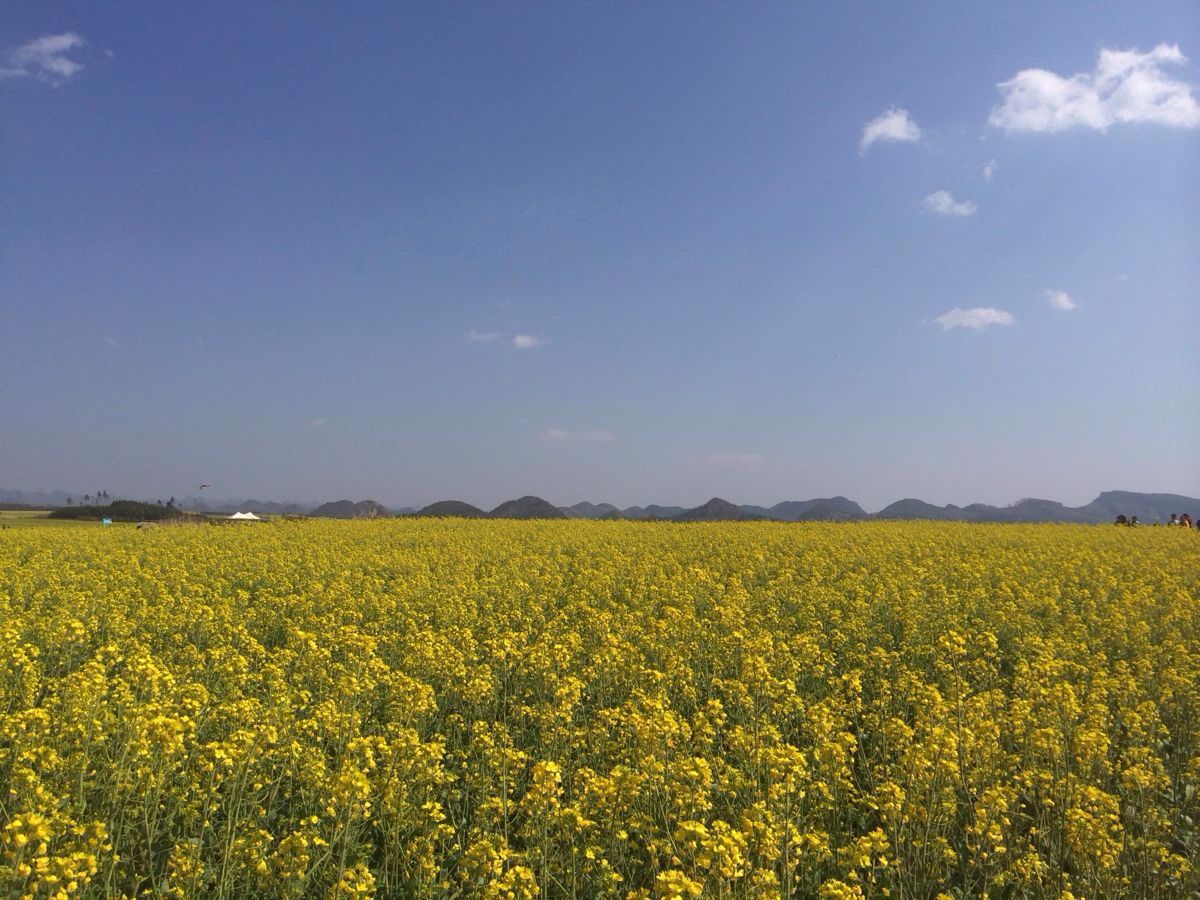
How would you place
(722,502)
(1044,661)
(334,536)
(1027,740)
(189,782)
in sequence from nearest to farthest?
(189,782) < (1027,740) < (1044,661) < (334,536) < (722,502)

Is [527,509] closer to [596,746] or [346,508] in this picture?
[346,508]

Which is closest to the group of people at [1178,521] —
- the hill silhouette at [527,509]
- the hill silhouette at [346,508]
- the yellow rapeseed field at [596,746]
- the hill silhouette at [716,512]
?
the hill silhouette at [716,512]

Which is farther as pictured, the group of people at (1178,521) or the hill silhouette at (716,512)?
the hill silhouette at (716,512)

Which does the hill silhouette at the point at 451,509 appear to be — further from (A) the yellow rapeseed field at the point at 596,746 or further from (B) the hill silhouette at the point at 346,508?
(A) the yellow rapeseed field at the point at 596,746

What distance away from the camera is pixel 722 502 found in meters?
56.5

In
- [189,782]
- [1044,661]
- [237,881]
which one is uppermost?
[1044,661]

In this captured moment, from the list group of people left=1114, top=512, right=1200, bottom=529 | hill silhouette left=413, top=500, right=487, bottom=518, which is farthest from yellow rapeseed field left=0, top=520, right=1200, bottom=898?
hill silhouette left=413, top=500, right=487, bottom=518

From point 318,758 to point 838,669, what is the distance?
6221 millimetres

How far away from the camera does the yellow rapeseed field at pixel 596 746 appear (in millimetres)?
3848

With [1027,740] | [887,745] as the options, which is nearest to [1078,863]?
[1027,740]

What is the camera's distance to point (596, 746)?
534 cm

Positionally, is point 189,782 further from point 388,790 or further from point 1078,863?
point 1078,863

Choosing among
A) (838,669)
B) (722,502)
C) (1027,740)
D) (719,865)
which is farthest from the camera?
(722,502)

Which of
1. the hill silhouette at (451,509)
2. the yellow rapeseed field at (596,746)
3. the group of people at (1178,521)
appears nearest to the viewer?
the yellow rapeseed field at (596,746)
